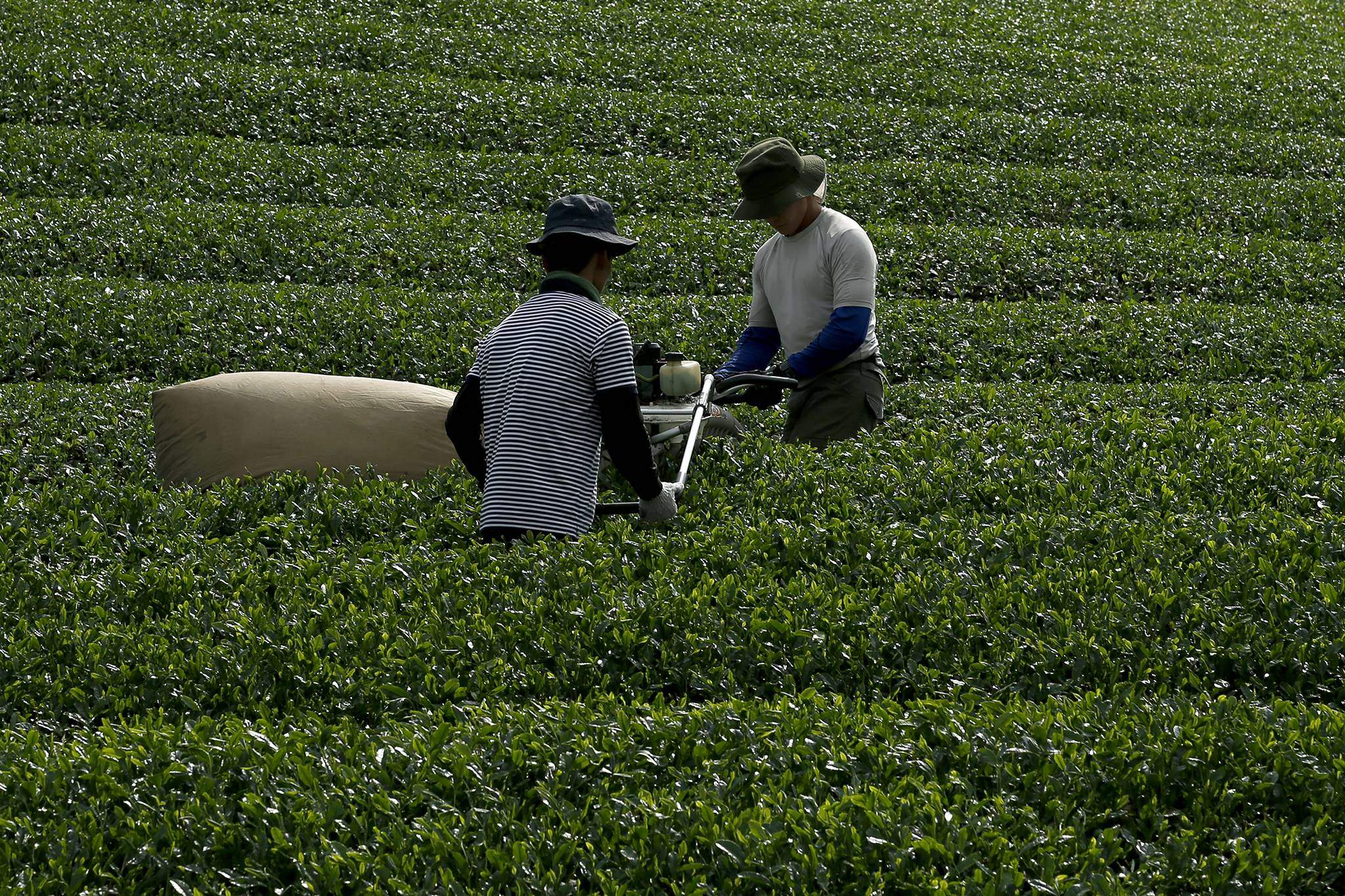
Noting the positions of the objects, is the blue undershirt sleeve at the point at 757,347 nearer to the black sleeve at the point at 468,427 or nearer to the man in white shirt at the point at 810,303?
the man in white shirt at the point at 810,303

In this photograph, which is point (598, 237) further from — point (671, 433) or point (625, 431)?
point (671, 433)

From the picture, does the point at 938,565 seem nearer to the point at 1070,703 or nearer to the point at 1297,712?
the point at 1070,703

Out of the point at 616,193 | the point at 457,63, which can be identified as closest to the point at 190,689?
the point at 616,193

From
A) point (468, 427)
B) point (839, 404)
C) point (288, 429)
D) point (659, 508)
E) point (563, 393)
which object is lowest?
point (288, 429)

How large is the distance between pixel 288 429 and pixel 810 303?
3.00 metres

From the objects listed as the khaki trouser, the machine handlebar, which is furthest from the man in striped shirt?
the khaki trouser

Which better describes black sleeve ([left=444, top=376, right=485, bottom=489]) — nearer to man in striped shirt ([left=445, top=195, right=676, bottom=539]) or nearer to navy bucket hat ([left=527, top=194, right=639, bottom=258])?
man in striped shirt ([left=445, top=195, right=676, bottom=539])

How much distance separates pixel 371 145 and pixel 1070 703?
13894mm

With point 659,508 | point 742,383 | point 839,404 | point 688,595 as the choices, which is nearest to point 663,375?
point 742,383

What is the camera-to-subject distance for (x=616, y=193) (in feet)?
48.3

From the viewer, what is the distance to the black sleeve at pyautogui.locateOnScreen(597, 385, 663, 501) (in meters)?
4.72

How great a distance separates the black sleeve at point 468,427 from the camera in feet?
16.6

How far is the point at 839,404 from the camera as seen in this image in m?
6.72

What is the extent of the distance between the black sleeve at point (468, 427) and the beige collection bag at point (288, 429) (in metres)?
1.92
